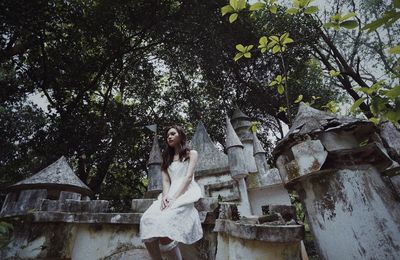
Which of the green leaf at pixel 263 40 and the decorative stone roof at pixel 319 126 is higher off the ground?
the green leaf at pixel 263 40

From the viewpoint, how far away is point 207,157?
12219 millimetres

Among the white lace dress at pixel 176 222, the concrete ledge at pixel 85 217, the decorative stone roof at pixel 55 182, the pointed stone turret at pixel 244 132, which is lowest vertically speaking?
the white lace dress at pixel 176 222

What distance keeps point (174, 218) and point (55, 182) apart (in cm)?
391

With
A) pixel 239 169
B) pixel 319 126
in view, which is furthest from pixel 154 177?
pixel 319 126

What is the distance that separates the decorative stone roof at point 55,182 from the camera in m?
5.48

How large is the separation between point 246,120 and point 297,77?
13.3 ft

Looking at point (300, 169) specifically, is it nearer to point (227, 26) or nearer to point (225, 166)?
point (225, 166)

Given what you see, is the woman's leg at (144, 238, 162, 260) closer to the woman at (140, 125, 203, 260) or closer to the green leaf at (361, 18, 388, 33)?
the woman at (140, 125, 203, 260)


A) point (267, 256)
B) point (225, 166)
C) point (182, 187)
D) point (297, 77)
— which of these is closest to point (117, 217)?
point (182, 187)

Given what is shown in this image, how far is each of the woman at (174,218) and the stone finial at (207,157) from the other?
793cm

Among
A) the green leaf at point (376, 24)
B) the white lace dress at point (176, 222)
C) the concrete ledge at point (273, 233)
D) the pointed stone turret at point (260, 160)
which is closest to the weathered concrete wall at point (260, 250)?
the concrete ledge at point (273, 233)

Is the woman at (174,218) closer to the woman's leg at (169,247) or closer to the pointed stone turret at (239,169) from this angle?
the woman's leg at (169,247)

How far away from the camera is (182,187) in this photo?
3201 mm

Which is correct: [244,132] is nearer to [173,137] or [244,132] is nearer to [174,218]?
[173,137]
